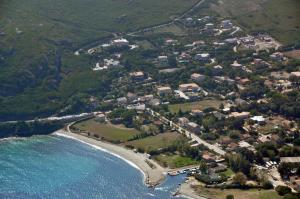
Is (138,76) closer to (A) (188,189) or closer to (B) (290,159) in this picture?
(B) (290,159)

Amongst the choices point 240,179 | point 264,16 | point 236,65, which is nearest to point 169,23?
point 264,16

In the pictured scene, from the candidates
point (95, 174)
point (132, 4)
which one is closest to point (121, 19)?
point (132, 4)

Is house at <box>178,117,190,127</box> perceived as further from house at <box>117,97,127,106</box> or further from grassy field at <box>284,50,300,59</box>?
grassy field at <box>284,50,300,59</box>

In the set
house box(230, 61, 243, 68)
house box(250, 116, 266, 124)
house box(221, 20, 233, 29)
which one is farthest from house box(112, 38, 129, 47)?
house box(250, 116, 266, 124)

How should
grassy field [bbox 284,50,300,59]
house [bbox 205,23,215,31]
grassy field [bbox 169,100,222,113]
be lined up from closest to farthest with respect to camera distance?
grassy field [bbox 169,100,222,113] → grassy field [bbox 284,50,300,59] → house [bbox 205,23,215,31]

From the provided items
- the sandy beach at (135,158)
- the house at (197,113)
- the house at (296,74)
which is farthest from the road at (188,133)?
the house at (296,74)
